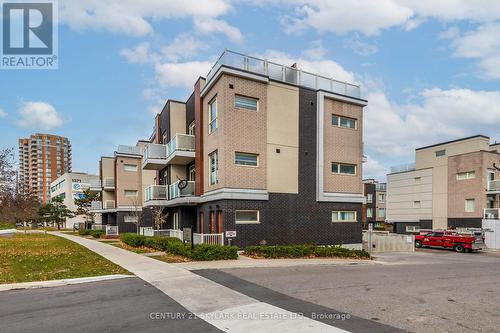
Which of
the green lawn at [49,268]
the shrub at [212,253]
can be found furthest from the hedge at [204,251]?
the green lawn at [49,268]

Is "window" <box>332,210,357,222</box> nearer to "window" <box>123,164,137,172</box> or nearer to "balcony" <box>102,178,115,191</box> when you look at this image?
"window" <box>123,164,137,172</box>

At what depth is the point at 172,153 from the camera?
23562 mm

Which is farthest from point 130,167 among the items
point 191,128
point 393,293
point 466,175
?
point 466,175

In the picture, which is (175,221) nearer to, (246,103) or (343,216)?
(246,103)

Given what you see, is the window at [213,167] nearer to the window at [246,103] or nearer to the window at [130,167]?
the window at [246,103]

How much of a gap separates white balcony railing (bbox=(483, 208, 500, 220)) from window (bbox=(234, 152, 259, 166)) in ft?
95.0

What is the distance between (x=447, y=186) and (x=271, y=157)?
29614 millimetres

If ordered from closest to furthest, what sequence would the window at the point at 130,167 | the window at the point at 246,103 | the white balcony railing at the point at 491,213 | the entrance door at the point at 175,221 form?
1. the window at the point at 246,103
2. the entrance door at the point at 175,221
3. the white balcony railing at the point at 491,213
4. the window at the point at 130,167

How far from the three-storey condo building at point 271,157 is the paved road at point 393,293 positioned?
5.66m

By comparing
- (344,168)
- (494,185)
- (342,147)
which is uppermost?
(342,147)

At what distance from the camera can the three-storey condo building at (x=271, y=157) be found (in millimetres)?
18688

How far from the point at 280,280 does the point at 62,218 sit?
7949 cm

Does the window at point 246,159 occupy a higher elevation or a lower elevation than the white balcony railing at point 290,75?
lower

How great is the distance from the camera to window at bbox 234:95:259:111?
19.1 m
